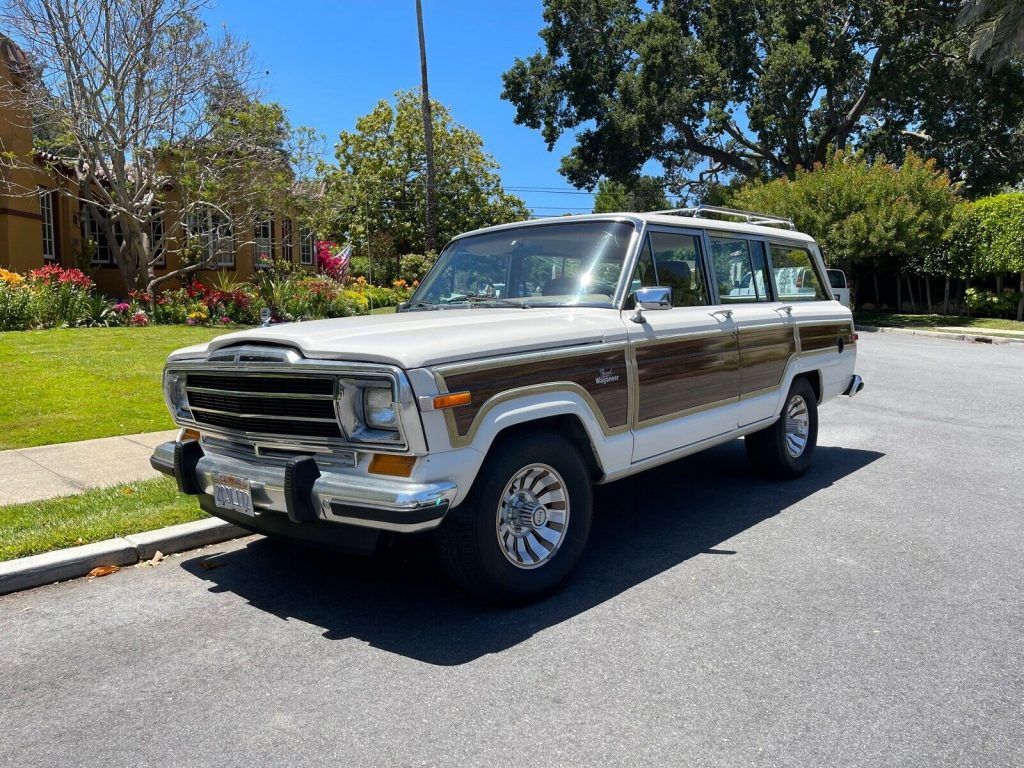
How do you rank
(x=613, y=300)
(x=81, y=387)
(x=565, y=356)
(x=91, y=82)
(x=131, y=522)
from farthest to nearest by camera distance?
(x=91, y=82) < (x=81, y=387) < (x=131, y=522) < (x=613, y=300) < (x=565, y=356)

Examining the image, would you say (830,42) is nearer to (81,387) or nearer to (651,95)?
(651,95)

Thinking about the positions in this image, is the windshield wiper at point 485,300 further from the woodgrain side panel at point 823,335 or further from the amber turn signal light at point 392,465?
the woodgrain side panel at point 823,335

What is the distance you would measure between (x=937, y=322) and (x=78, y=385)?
22.9 meters

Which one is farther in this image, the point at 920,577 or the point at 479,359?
the point at 920,577

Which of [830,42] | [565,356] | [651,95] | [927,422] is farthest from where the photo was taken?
[651,95]

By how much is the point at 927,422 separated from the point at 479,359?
23.4 ft

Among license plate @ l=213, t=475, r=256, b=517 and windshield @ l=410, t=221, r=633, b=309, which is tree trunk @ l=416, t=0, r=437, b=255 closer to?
windshield @ l=410, t=221, r=633, b=309

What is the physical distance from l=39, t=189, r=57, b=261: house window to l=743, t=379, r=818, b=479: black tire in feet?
65.9

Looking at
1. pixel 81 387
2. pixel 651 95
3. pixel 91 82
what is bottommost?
pixel 81 387

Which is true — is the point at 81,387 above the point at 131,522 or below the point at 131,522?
above

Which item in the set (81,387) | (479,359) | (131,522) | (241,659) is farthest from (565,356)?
(81,387)

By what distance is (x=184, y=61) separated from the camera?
1766 cm

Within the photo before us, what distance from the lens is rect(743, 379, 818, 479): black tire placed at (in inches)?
264

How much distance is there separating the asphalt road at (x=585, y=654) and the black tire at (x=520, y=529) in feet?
0.58
